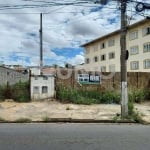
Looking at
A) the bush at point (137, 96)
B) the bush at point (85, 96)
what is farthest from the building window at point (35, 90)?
the bush at point (137, 96)

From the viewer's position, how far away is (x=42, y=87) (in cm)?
2202

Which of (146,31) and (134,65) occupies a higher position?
(146,31)

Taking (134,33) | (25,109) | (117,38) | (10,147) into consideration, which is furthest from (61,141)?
(117,38)

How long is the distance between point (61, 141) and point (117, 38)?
4837cm

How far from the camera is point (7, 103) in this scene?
65.9 ft

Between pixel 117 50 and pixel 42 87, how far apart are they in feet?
119

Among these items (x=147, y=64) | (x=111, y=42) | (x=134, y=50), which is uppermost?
(x=111, y=42)

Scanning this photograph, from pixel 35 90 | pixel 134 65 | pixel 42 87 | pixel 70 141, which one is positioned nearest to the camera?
pixel 70 141

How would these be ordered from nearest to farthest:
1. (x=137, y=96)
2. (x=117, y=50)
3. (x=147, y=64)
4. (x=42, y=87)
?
(x=42, y=87) → (x=137, y=96) → (x=147, y=64) → (x=117, y=50)

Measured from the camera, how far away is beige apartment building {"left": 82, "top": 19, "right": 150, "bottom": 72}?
1916 inches

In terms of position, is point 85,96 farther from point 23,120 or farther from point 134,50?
point 134,50

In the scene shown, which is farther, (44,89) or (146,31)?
(146,31)

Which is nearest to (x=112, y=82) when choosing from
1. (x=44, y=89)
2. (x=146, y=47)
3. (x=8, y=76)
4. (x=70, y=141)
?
(x=44, y=89)

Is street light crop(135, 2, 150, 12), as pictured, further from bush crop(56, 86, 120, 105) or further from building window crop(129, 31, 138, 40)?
building window crop(129, 31, 138, 40)
